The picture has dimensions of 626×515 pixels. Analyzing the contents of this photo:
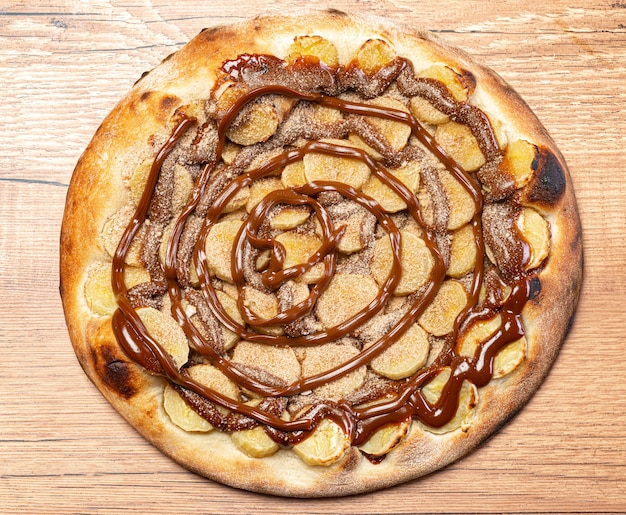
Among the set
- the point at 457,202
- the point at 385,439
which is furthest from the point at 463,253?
the point at 385,439

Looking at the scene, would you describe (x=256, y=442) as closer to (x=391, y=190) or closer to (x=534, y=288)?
(x=391, y=190)

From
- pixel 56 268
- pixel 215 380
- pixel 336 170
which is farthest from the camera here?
pixel 56 268

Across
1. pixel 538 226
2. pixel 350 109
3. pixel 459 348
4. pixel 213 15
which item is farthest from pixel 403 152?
pixel 213 15

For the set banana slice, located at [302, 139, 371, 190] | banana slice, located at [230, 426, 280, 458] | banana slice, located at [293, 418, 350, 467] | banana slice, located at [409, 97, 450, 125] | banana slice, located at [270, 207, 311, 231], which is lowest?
banana slice, located at [230, 426, 280, 458]

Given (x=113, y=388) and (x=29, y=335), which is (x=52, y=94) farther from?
(x=113, y=388)

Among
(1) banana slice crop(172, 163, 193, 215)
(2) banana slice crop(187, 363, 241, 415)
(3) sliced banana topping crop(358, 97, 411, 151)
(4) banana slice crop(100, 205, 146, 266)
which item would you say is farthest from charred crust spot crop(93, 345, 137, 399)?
(3) sliced banana topping crop(358, 97, 411, 151)

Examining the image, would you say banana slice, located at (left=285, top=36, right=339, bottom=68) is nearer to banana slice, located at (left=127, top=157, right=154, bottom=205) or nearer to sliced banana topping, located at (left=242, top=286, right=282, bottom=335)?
banana slice, located at (left=127, top=157, right=154, bottom=205)
